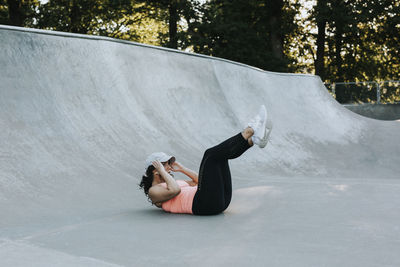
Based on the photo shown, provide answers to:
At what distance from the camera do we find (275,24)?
25078mm

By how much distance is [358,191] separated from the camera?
5.25m

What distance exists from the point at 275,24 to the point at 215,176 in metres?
22.8

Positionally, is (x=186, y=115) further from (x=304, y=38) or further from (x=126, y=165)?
(x=304, y=38)

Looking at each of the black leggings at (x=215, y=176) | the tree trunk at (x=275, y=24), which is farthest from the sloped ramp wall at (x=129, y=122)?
the tree trunk at (x=275, y=24)

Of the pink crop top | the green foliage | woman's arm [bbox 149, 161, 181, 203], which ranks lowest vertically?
the pink crop top

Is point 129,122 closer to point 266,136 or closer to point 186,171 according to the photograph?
point 186,171

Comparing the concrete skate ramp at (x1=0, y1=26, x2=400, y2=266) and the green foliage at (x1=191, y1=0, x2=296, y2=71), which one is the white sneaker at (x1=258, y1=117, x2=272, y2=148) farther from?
the green foliage at (x1=191, y1=0, x2=296, y2=71)

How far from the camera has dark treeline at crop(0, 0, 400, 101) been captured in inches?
913

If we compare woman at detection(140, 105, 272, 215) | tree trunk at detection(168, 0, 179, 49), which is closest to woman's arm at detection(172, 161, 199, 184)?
woman at detection(140, 105, 272, 215)

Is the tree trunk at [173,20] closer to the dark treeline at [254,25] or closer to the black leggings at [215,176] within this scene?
the dark treeline at [254,25]

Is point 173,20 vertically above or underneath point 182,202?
above

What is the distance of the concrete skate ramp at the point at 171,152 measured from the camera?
2930 mm

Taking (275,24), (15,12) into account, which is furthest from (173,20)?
(15,12)

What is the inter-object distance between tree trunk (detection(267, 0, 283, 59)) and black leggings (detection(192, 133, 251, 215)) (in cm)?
2191
